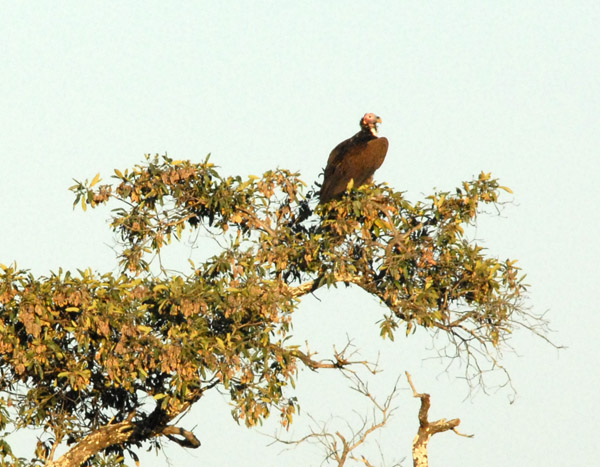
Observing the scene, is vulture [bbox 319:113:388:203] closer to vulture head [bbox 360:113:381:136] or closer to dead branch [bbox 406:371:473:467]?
vulture head [bbox 360:113:381:136]

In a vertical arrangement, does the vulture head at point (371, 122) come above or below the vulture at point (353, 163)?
above

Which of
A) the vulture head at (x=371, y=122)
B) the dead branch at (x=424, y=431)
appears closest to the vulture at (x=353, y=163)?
the vulture head at (x=371, y=122)

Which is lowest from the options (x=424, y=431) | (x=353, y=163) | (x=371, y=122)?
(x=424, y=431)

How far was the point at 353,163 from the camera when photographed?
1337 cm

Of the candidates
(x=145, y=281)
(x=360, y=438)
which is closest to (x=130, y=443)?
(x=145, y=281)

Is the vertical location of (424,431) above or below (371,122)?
below

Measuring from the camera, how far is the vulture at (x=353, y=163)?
1248 cm

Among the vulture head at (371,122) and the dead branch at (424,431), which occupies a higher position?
the vulture head at (371,122)

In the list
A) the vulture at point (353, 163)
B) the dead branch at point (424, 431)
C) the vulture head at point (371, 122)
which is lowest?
the dead branch at point (424, 431)

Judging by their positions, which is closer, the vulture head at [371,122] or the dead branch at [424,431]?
the dead branch at [424,431]

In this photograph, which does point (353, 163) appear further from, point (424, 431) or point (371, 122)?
point (424, 431)

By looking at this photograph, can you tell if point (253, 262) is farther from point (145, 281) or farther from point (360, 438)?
point (360, 438)

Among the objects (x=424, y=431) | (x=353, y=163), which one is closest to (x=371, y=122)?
(x=353, y=163)

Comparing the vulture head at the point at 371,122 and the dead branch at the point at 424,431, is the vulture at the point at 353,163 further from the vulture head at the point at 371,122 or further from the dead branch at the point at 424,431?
the dead branch at the point at 424,431
